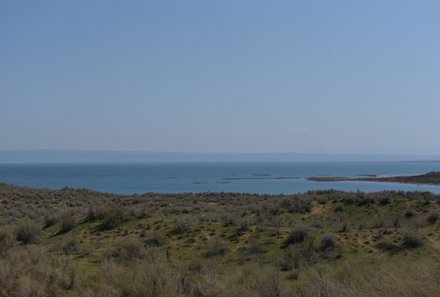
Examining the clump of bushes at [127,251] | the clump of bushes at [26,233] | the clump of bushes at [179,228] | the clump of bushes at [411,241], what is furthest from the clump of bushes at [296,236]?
the clump of bushes at [26,233]

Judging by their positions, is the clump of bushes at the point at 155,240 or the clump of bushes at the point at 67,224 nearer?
the clump of bushes at the point at 155,240

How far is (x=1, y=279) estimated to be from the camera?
11117 mm

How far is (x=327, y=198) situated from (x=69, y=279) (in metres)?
30.3

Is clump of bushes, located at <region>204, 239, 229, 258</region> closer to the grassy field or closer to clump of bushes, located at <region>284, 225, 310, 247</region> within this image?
the grassy field

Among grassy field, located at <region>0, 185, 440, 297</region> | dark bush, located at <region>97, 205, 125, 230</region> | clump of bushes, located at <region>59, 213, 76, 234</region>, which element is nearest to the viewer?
grassy field, located at <region>0, 185, 440, 297</region>

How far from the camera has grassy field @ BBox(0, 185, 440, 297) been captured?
1056 centimetres

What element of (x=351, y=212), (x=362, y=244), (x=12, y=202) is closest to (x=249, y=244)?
(x=362, y=244)

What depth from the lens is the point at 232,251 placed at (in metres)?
21.7

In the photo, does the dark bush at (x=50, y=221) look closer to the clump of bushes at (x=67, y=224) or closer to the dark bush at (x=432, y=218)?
the clump of bushes at (x=67, y=224)

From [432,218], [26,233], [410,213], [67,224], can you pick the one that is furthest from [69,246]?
[410,213]

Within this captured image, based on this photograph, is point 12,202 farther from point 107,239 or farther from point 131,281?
point 131,281

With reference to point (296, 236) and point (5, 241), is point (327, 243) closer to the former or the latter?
point (296, 236)

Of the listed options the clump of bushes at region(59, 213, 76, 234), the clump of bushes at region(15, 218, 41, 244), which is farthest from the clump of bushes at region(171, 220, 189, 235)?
the clump of bushes at region(15, 218, 41, 244)

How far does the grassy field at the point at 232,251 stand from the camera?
34.7 ft
